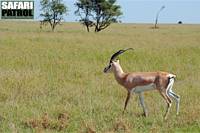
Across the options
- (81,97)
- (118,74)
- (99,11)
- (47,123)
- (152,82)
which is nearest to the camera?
(47,123)

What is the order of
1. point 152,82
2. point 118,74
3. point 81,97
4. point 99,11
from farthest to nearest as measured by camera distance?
point 99,11 < point 81,97 < point 118,74 < point 152,82

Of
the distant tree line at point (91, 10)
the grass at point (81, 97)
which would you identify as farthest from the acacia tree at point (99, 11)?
the grass at point (81, 97)

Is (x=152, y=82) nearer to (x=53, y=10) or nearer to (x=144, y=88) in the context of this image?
(x=144, y=88)

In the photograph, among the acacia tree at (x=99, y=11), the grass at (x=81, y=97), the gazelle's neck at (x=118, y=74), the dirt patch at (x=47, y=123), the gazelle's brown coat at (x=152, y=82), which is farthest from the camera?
the acacia tree at (x=99, y=11)

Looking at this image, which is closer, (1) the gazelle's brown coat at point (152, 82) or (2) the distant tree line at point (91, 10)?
(1) the gazelle's brown coat at point (152, 82)

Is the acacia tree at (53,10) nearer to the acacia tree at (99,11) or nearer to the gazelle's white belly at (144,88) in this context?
the acacia tree at (99,11)

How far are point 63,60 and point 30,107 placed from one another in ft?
28.5

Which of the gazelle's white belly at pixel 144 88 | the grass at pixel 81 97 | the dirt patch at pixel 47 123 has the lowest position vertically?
the grass at pixel 81 97

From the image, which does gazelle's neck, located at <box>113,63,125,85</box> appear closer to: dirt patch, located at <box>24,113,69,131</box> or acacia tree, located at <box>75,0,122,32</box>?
dirt patch, located at <box>24,113,69,131</box>

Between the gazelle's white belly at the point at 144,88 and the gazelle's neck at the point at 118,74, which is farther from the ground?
the gazelle's neck at the point at 118,74

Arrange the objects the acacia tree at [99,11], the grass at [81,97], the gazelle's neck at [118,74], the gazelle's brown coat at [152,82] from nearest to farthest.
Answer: the grass at [81,97] → the gazelle's brown coat at [152,82] → the gazelle's neck at [118,74] → the acacia tree at [99,11]

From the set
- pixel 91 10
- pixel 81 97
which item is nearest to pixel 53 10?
pixel 91 10

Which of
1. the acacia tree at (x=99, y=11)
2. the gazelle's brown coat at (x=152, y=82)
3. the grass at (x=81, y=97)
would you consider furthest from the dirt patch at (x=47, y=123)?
the acacia tree at (x=99, y=11)

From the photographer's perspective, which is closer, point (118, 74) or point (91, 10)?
point (118, 74)
